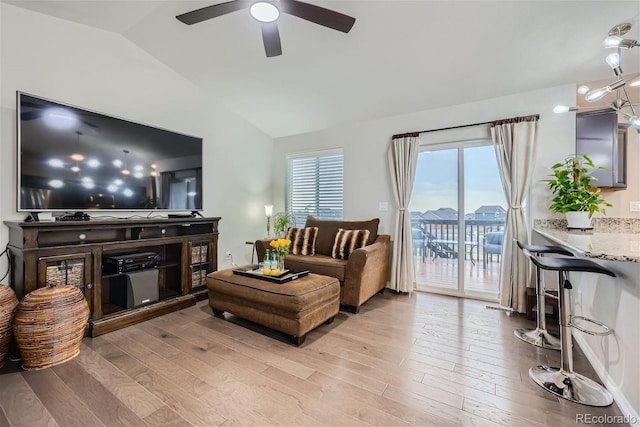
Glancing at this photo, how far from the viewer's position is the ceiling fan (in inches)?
77.2

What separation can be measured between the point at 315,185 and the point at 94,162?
3.08m

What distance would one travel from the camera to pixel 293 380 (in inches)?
75.9

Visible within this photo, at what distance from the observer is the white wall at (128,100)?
8.20 feet

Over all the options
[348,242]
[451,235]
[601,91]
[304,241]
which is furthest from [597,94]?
[304,241]

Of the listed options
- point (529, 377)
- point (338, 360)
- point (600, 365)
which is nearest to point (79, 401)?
point (338, 360)

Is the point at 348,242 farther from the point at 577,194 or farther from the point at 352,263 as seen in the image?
the point at 577,194

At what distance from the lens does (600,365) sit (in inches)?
78.2

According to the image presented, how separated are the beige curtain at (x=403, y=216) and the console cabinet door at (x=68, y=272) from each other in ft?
11.4

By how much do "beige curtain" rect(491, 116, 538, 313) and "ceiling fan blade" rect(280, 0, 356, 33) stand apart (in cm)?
235

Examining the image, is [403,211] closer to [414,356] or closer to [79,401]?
[414,356]

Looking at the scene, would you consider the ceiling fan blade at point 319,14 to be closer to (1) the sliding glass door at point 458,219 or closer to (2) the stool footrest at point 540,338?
(1) the sliding glass door at point 458,219

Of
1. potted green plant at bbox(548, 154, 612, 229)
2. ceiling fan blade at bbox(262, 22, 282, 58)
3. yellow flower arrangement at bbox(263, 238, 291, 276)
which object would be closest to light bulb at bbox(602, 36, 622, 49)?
potted green plant at bbox(548, 154, 612, 229)

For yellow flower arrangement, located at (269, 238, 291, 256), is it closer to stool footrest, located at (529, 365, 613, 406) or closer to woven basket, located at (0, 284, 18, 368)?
woven basket, located at (0, 284, 18, 368)

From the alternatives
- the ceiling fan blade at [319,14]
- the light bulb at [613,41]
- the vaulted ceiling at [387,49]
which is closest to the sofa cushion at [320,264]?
the vaulted ceiling at [387,49]
